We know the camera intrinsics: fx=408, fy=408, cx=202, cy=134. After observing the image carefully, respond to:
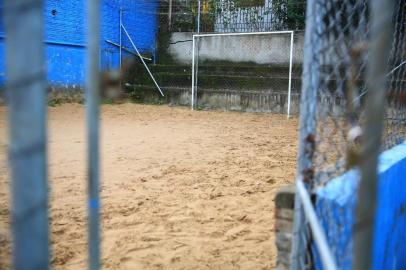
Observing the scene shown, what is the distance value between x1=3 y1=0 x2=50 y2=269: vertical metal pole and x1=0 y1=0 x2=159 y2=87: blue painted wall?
911cm

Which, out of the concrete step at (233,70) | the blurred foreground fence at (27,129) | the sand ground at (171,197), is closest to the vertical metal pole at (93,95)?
the blurred foreground fence at (27,129)

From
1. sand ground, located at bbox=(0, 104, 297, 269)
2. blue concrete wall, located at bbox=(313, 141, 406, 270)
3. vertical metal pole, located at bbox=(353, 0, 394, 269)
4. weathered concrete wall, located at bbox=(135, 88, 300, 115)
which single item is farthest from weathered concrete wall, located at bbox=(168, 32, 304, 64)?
vertical metal pole, located at bbox=(353, 0, 394, 269)

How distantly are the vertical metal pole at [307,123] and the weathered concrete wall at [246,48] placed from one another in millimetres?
9098

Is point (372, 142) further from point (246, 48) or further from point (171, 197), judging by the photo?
point (246, 48)

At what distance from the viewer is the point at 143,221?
2881 mm

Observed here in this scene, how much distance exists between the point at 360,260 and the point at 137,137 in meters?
5.71

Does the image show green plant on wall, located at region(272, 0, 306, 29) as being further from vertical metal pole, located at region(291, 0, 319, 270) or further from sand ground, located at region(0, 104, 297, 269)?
vertical metal pole, located at region(291, 0, 319, 270)

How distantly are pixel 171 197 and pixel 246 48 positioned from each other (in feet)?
27.3

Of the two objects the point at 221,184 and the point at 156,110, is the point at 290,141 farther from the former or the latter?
the point at 156,110

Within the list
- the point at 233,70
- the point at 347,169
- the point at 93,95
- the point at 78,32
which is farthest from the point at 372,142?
the point at 78,32

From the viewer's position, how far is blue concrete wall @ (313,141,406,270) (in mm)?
1363

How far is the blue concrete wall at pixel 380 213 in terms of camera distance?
1363 millimetres

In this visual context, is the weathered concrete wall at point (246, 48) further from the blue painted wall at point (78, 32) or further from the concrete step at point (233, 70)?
the blue painted wall at point (78, 32)

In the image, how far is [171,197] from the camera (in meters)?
3.40
